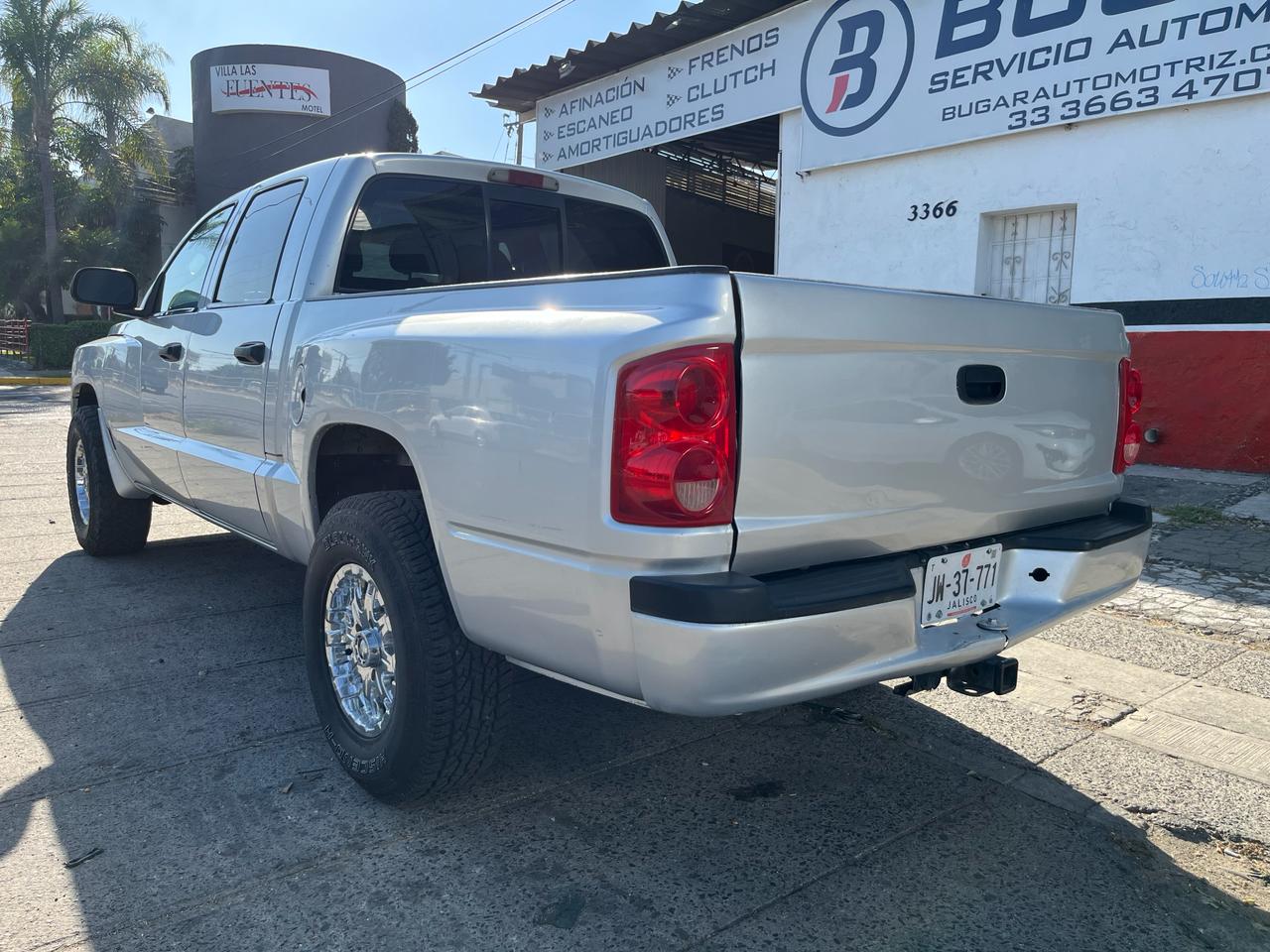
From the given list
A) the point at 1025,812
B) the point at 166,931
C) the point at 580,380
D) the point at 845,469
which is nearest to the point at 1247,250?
the point at 1025,812

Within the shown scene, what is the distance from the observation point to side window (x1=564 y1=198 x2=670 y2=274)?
14.0 feet

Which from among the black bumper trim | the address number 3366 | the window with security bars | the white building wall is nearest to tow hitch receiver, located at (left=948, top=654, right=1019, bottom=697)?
the black bumper trim

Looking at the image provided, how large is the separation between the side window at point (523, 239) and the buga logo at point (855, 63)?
6991 mm

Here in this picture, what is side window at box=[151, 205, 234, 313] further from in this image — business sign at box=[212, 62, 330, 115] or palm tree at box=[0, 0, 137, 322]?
business sign at box=[212, 62, 330, 115]

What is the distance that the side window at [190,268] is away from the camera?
181 inches

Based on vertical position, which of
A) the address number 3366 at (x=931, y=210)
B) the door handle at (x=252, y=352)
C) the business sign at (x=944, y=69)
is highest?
the business sign at (x=944, y=69)

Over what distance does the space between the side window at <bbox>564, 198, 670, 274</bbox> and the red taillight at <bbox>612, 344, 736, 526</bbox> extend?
2.14m

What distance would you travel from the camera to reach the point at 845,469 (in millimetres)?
2381

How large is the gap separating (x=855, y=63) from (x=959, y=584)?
8.99 m

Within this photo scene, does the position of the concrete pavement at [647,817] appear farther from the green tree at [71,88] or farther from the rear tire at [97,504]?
the green tree at [71,88]

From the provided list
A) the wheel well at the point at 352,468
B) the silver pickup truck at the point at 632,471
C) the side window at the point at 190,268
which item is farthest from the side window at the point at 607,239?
the side window at the point at 190,268

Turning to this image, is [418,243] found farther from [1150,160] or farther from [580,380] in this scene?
[1150,160]

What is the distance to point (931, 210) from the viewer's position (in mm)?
9742

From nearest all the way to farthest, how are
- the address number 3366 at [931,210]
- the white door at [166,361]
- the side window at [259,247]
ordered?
1. the side window at [259,247]
2. the white door at [166,361]
3. the address number 3366 at [931,210]
